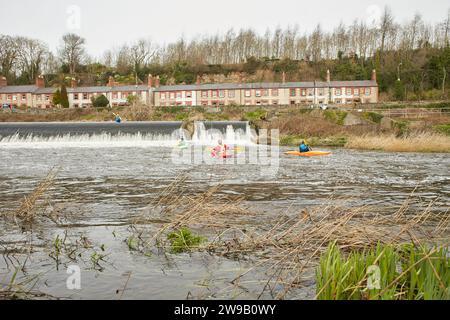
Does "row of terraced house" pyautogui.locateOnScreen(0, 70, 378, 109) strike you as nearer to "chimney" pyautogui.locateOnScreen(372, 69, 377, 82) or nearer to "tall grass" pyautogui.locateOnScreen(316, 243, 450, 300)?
"chimney" pyautogui.locateOnScreen(372, 69, 377, 82)

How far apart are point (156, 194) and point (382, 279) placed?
11454 mm

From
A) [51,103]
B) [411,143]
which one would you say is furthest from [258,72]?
[411,143]

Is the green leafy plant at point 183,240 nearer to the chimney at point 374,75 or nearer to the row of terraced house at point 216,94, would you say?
the row of terraced house at point 216,94

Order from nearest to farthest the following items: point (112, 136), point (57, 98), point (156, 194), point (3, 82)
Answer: point (156, 194), point (112, 136), point (57, 98), point (3, 82)

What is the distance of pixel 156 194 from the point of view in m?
16.4

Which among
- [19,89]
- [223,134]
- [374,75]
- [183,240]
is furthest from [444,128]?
[19,89]

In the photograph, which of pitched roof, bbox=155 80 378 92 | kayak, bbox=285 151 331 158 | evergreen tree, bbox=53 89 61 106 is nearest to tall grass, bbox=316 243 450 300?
kayak, bbox=285 151 331 158

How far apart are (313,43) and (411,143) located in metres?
90.0

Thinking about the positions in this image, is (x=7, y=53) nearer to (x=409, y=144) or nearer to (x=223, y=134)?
(x=223, y=134)

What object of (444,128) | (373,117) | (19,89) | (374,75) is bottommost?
(444,128)

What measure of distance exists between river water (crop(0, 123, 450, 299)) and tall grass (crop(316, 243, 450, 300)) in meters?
1.06

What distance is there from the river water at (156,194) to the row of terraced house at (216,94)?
2113 inches

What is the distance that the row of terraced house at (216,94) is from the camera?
284ft
